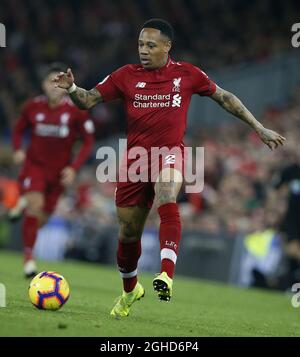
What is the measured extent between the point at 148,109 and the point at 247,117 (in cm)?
97

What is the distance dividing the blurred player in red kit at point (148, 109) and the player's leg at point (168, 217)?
1 cm

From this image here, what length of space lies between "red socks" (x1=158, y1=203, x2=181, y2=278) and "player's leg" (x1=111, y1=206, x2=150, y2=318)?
0.42 m

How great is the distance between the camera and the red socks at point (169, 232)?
8578 mm

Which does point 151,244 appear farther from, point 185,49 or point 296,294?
point 185,49

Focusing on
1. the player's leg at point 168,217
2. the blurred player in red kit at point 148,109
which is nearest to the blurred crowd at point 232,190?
the blurred player in red kit at point 148,109

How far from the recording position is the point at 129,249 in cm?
925

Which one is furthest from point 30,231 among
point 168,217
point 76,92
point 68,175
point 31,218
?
point 168,217

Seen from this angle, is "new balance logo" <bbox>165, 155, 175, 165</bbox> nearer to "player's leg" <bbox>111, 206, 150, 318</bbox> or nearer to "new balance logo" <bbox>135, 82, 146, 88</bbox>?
"player's leg" <bbox>111, 206, 150, 318</bbox>

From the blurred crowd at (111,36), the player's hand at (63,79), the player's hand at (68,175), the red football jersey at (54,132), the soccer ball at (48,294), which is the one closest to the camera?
the soccer ball at (48,294)

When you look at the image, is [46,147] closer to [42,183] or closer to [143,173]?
[42,183]

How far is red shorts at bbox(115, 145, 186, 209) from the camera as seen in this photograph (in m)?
8.99
